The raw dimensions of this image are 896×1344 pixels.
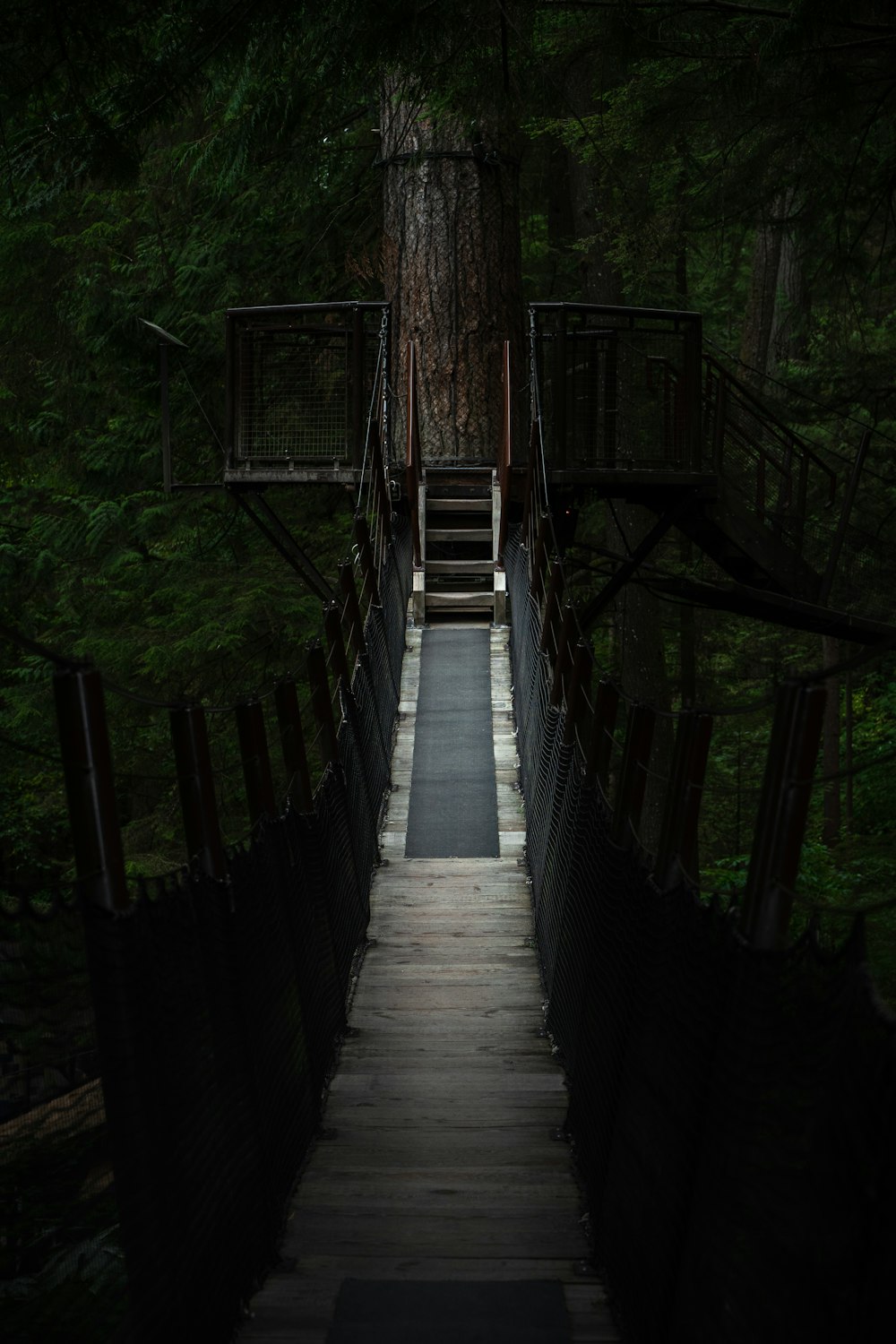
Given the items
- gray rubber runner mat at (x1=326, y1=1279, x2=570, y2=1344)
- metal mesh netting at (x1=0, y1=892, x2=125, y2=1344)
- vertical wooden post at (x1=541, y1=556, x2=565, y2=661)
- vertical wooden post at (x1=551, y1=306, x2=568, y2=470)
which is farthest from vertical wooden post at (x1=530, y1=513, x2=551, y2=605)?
metal mesh netting at (x1=0, y1=892, x2=125, y2=1344)

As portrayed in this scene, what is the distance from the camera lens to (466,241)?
13.4m

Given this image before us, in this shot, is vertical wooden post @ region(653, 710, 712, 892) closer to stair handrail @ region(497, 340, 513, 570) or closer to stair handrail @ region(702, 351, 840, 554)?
stair handrail @ region(702, 351, 840, 554)

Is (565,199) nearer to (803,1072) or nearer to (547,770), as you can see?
(547,770)

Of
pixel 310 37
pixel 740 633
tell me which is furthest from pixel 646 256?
pixel 740 633

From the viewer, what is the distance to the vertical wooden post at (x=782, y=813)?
8.70 ft

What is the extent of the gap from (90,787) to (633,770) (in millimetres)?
1894

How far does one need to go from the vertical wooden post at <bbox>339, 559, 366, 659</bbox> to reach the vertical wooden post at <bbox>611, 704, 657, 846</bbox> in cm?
357

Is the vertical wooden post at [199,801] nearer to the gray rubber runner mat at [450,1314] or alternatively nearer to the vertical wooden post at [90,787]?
the vertical wooden post at [90,787]

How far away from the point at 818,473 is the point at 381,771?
792 cm

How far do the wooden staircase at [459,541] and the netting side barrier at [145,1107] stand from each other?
786cm

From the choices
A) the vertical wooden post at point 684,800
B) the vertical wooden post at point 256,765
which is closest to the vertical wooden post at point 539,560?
the vertical wooden post at point 256,765

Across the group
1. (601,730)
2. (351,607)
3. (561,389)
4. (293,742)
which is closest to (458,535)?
(561,389)

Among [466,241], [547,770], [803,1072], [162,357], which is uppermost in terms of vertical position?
[466,241]

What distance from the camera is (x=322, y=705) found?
6105 mm
